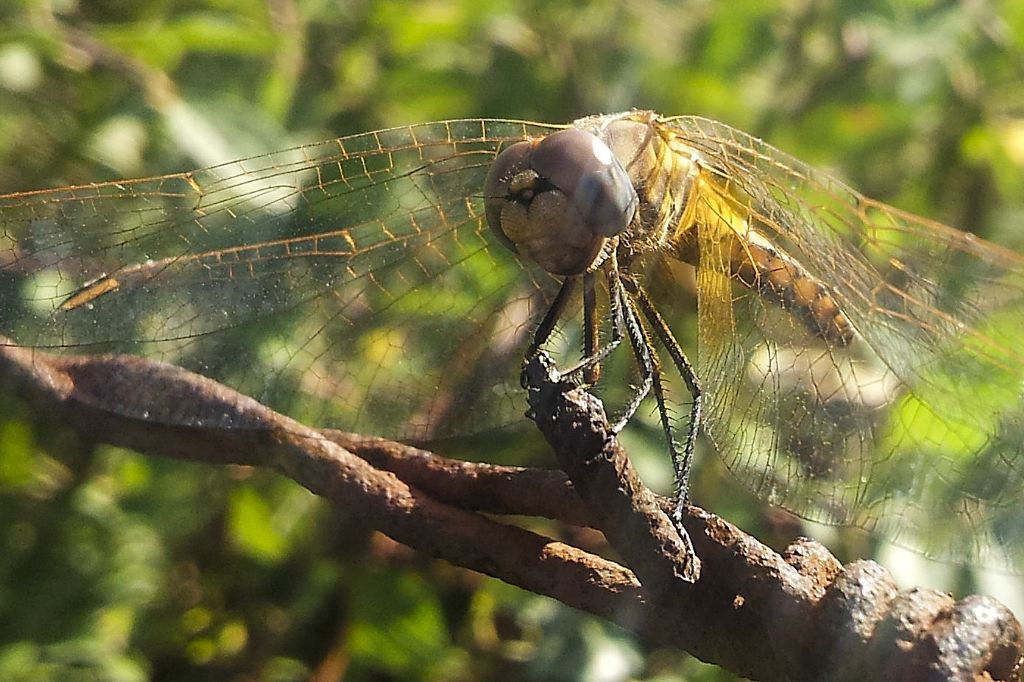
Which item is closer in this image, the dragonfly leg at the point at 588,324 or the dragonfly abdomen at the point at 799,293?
the dragonfly leg at the point at 588,324

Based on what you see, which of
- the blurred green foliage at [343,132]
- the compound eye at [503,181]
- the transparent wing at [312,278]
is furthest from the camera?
the blurred green foliage at [343,132]

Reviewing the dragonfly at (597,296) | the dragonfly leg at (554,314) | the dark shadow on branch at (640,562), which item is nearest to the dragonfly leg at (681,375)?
the dragonfly at (597,296)

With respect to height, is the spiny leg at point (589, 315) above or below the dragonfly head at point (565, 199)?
below

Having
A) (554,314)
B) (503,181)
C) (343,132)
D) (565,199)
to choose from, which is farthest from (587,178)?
(343,132)

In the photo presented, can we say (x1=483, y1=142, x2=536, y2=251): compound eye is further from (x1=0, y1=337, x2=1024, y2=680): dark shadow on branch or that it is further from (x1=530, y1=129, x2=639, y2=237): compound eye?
(x1=0, y1=337, x2=1024, y2=680): dark shadow on branch

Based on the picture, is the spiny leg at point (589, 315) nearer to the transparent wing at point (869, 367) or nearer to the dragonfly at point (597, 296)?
the dragonfly at point (597, 296)

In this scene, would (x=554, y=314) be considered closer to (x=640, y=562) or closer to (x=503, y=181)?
(x=503, y=181)

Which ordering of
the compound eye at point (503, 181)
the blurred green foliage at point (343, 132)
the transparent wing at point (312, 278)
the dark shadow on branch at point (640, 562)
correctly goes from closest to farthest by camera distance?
the dark shadow on branch at point (640, 562)
the transparent wing at point (312, 278)
the compound eye at point (503, 181)
the blurred green foliage at point (343, 132)
